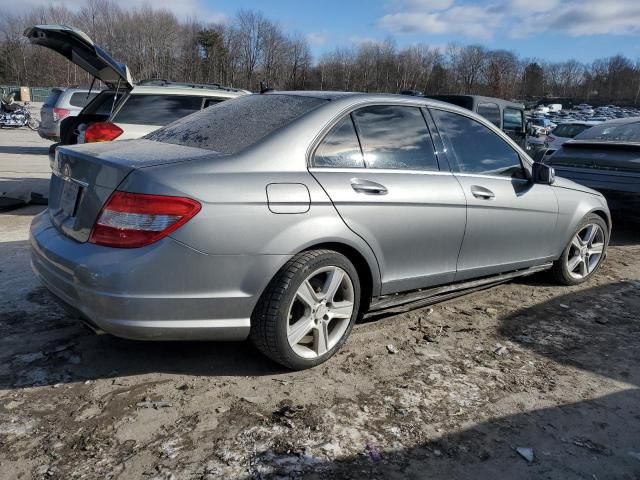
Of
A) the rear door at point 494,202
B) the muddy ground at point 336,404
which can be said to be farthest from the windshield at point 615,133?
the muddy ground at point 336,404

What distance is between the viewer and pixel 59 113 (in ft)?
46.0

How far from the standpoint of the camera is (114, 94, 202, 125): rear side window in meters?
7.43

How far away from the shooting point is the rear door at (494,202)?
3.83 meters

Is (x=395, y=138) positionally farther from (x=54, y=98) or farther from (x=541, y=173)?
(x=54, y=98)

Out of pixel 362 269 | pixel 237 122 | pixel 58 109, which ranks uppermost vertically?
pixel 58 109

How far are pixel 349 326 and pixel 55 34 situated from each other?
4367mm

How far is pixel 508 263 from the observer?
4246 millimetres

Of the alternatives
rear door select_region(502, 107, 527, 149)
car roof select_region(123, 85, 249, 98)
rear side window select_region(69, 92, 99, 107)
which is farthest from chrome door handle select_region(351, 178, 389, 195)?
rear side window select_region(69, 92, 99, 107)

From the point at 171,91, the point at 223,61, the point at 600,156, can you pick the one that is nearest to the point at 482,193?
the point at 600,156

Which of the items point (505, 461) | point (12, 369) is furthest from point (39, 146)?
point (505, 461)

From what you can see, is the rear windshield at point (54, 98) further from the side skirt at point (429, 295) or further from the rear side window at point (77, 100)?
the side skirt at point (429, 295)

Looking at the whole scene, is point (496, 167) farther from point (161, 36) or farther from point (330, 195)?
point (161, 36)

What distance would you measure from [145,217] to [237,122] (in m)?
1.04

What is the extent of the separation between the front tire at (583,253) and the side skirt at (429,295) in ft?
2.40
